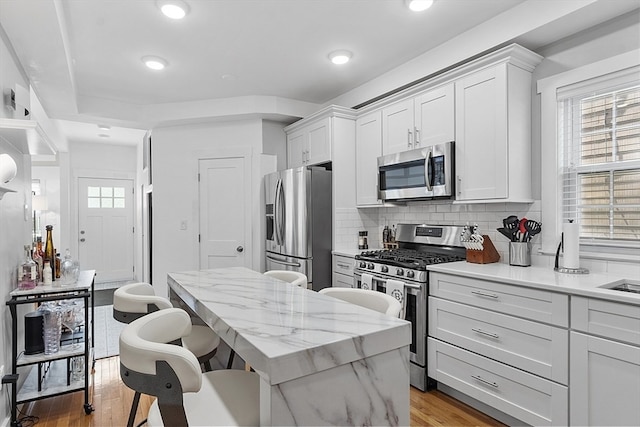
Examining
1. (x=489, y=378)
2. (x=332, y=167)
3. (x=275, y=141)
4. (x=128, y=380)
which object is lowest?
(x=489, y=378)

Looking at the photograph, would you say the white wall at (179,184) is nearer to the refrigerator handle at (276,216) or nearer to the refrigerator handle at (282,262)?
the refrigerator handle at (276,216)

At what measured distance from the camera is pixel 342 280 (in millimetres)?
3494

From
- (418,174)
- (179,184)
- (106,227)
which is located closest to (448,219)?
(418,174)

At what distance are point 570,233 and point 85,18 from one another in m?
3.41

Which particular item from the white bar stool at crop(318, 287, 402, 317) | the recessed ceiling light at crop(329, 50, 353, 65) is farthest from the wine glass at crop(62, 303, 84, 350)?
the recessed ceiling light at crop(329, 50, 353, 65)

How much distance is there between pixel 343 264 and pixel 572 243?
184 centimetres

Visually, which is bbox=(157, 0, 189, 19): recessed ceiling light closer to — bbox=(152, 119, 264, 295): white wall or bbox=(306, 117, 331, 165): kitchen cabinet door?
bbox=(306, 117, 331, 165): kitchen cabinet door

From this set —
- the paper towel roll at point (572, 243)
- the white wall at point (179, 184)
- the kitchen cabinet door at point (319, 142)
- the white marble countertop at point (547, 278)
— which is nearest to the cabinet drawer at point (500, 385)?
the white marble countertop at point (547, 278)

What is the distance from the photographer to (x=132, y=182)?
7.07 meters

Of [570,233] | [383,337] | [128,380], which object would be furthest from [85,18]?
[570,233]

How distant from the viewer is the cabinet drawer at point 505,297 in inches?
76.0

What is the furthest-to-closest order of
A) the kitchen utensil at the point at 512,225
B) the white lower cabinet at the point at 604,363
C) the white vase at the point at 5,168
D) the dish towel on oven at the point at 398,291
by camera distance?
the dish towel on oven at the point at 398,291 → the kitchen utensil at the point at 512,225 → the white vase at the point at 5,168 → the white lower cabinet at the point at 604,363

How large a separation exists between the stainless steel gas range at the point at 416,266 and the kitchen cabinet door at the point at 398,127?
75 cm

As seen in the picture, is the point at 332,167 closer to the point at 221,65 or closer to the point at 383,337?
the point at 221,65
